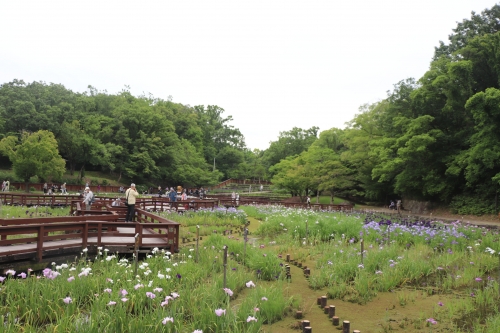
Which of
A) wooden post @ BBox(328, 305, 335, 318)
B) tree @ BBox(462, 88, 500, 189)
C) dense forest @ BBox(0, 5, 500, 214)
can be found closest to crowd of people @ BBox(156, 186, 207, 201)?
dense forest @ BBox(0, 5, 500, 214)

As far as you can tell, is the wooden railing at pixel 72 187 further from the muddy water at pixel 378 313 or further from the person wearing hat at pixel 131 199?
the muddy water at pixel 378 313

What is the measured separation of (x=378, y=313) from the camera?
7082 millimetres

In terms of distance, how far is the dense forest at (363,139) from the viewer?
31031 millimetres

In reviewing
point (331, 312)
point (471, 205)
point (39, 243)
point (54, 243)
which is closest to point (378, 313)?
point (331, 312)

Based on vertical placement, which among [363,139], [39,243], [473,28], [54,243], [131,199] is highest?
[473,28]

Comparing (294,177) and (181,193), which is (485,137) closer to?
(294,177)

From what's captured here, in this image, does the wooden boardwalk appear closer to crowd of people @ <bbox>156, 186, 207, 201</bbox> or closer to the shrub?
crowd of people @ <bbox>156, 186, 207, 201</bbox>

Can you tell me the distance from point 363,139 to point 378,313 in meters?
37.8

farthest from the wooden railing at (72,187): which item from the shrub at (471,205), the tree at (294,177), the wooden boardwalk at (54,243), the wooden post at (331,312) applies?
the wooden post at (331,312)

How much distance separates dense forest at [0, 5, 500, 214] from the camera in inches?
1222

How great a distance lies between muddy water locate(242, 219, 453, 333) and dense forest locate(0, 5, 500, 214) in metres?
23.4

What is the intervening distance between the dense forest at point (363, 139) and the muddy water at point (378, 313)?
23.4 metres

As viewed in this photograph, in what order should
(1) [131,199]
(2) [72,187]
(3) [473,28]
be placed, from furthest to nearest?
(2) [72,187], (3) [473,28], (1) [131,199]


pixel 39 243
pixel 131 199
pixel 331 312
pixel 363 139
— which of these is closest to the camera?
pixel 331 312
